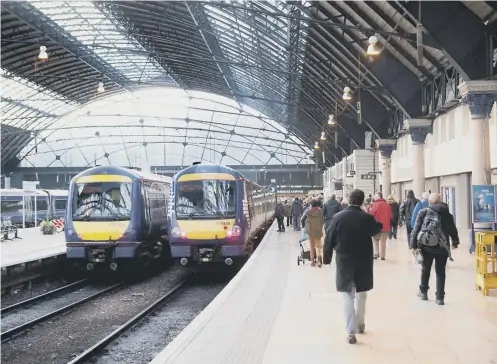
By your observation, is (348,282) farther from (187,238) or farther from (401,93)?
(401,93)

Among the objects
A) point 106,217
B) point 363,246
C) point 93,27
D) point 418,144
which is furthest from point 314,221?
point 93,27

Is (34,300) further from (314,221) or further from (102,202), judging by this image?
(314,221)

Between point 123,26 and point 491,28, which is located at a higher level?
point 123,26

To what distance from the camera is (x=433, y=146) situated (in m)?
24.8

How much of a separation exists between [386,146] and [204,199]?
1795cm

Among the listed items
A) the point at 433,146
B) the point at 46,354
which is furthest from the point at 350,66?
the point at 46,354

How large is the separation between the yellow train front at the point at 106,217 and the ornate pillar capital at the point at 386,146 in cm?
1749

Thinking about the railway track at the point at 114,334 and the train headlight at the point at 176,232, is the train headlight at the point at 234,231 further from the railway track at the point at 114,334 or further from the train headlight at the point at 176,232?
the railway track at the point at 114,334

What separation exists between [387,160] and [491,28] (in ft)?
54.9

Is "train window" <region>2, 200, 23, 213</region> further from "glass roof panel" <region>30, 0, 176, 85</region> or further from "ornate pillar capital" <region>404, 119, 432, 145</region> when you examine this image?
"ornate pillar capital" <region>404, 119, 432, 145</region>

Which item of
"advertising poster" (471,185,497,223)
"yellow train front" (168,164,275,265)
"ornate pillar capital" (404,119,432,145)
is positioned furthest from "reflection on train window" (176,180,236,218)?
"ornate pillar capital" (404,119,432,145)

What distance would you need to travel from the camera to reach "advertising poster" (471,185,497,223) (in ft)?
45.8

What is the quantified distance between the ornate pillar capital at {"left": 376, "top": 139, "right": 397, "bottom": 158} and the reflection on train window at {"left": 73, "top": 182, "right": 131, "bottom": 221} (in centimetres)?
1804

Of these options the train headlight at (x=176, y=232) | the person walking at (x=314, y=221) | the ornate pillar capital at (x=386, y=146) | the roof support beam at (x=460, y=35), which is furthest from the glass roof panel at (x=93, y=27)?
the person walking at (x=314, y=221)
